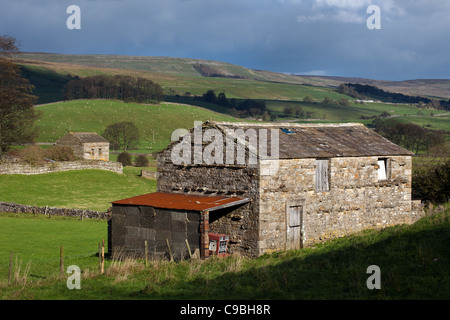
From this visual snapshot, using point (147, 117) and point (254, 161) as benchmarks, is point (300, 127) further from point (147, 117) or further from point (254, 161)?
point (147, 117)

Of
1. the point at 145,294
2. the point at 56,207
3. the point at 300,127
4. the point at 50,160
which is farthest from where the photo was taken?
the point at 50,160

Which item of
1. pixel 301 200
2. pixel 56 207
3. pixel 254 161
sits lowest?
pixel 56 207

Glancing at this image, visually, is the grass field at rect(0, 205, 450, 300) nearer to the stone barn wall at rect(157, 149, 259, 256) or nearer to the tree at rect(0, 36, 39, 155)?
the stone barn wall at rect(157, 149, 259, 256)

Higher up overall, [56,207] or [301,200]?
[301,200]

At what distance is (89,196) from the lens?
1948 inches

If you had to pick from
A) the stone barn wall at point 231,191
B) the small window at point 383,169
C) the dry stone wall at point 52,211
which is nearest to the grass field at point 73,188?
the dry stone wall at point 52,211

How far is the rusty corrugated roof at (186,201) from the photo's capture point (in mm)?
22828

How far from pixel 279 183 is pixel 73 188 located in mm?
31564

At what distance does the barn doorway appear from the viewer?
24.6 m

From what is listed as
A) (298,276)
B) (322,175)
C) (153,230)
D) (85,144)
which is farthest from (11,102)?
(298,276)

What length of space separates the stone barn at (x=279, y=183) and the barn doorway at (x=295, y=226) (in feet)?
0.14
